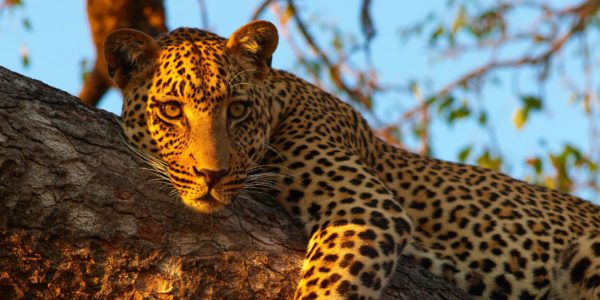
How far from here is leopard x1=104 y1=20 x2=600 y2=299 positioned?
208 inches

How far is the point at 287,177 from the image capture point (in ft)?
19.3

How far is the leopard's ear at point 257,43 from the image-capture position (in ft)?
19.7

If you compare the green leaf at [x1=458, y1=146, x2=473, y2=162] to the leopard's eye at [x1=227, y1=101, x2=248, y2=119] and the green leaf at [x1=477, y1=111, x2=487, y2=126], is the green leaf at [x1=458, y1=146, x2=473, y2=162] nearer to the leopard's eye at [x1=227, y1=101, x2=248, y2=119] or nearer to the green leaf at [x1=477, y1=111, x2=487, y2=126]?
the green leaf at [x1=477, y1=111, x2=487, y2=126]

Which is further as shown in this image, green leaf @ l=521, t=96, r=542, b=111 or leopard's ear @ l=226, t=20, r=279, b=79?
green leaf @ l=521, t=96, r=542, b=111

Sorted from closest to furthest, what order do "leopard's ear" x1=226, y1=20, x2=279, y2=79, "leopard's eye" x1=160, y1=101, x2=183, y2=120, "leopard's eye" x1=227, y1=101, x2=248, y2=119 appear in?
"leopard's eye" x1=160, y1=101, x2=183, y2=120
"leopard's eye" x1=227, y1=101, x2=248, y2=119
"leopard's ear" x1=226, y1=20, x2=279, y2=79

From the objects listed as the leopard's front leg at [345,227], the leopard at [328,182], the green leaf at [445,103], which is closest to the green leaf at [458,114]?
the green leaf at [445,103]

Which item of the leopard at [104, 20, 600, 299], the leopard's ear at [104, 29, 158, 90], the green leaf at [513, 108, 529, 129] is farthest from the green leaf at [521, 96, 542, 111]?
the leopard's ear at [104, 29, 158, 90]

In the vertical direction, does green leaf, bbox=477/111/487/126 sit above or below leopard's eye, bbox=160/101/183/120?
above

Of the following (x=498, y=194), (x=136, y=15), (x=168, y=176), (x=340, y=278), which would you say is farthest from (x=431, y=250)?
(x=136, y=15)

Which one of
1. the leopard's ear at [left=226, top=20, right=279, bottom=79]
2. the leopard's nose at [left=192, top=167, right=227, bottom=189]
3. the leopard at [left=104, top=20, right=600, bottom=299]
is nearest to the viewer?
the leopard's nose at [left=192, top=167, right=227, bottom=189]

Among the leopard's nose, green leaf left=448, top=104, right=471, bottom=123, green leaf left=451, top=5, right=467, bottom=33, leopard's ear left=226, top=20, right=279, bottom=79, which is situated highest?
green leaf left=451, top=5, right=467, bottom=33

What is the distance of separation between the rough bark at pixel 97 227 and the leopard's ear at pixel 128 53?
60 centimetres

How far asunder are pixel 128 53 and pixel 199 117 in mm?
770

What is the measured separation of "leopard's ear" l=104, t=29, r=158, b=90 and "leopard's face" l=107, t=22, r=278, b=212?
0.02 metres
